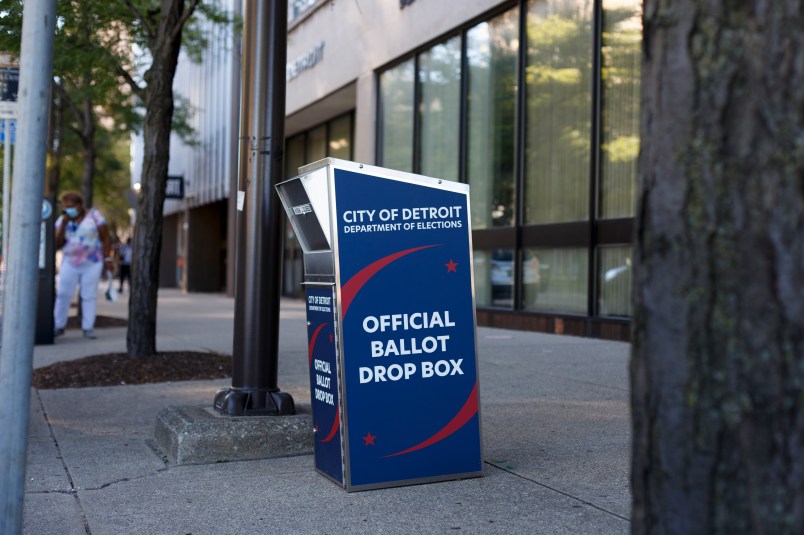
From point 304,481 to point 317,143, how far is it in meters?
20.9

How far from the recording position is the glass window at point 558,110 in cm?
1216

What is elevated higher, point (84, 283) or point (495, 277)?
point (495, 277)

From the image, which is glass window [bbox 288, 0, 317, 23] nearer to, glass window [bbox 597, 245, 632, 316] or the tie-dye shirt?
the tie-dye shirt

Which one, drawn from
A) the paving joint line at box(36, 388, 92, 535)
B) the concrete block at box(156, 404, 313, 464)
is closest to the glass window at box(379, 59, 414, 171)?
the paving joint line at box(36, 388, 92, 535)

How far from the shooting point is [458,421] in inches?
174

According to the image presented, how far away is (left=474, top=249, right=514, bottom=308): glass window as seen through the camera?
1367 centimetres

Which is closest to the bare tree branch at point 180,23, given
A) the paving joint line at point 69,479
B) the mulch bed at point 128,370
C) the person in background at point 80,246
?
the mulch bed at point 128,370

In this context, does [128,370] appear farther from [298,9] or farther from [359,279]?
[298,9]

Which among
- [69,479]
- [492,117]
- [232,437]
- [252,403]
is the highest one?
[492,117]

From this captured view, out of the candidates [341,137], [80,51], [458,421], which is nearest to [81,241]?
[80,51]

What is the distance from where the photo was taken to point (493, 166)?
46.6 feet

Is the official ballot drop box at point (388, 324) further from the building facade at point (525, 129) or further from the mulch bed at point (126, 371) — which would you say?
the building facade at point (525, 129)

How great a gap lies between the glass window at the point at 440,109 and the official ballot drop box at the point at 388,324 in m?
10.9

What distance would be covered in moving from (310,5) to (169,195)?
13629mm
